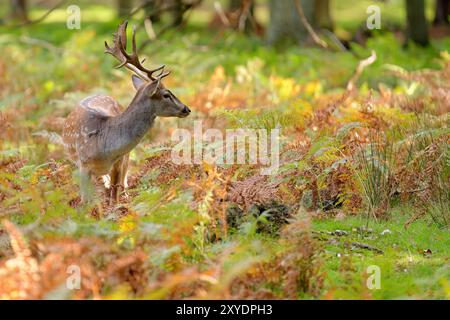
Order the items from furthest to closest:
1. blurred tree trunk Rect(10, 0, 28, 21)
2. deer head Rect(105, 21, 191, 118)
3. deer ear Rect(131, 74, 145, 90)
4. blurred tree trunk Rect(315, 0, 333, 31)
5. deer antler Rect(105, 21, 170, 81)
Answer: blurred tree trunk Rect(10, 0, 28, 21) → blurred tree trunk Rect(315, 0, 333, 31) → deer ear Rect(131, 74, 145, 90) → deer antler Rect(105, 21, 170, 81) → deer head Rect(105, 21, 191, 118)

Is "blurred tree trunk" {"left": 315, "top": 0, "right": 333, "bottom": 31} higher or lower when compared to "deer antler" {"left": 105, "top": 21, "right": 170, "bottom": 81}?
higher

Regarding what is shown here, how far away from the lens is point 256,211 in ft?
24.2

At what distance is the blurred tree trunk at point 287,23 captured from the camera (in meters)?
19.1

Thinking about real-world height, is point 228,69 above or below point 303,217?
above

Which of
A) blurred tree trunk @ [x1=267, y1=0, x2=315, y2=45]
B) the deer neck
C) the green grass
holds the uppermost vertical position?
blurred tree trunk @ [x1=267, y1=0, x2=315, y2=45]

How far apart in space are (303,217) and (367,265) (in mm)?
770

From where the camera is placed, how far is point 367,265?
22.1 feet

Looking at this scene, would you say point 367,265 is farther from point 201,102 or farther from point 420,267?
point 201,102

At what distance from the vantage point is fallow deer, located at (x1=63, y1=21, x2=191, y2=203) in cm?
861

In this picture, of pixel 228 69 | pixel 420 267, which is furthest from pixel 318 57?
pixel 420 267

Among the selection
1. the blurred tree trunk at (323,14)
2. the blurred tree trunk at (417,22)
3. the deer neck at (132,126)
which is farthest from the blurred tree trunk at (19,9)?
the deer neck at (132,126)

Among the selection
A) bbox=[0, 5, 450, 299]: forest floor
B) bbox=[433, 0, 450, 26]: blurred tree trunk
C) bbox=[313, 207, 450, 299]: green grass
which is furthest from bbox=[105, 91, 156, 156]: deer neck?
Result: bbox=[433, 0, 450, 26]: blurred tree trunk

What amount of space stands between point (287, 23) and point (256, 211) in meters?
12.5

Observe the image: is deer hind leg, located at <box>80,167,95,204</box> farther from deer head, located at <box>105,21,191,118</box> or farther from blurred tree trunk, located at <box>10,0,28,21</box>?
blurred tree trunk, located at <box>10,0,28,21</box>
